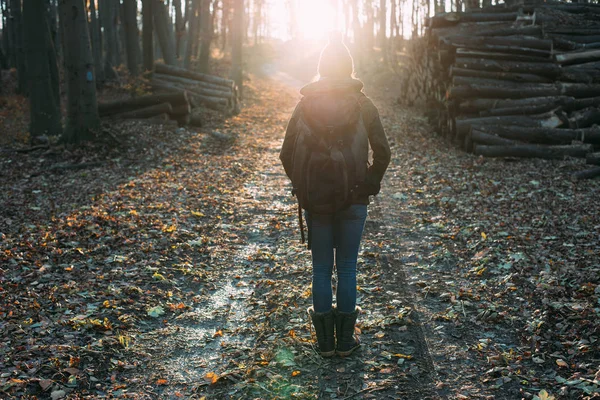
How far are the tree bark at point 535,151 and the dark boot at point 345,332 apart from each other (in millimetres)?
9963

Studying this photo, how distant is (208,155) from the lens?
1466cm

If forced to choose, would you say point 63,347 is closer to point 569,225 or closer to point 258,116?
point 569,225

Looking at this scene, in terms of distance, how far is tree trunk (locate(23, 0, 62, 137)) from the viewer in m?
14.7

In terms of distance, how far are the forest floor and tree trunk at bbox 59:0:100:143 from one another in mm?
2395

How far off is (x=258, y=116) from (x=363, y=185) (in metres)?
18.2

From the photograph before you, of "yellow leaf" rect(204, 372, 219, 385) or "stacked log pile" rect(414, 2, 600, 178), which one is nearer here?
"yellow leaf" rect(204, 372, 219, 385)

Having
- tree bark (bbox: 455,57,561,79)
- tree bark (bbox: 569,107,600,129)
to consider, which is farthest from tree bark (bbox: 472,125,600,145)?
tree bark (bbox: 455,57,561,79)

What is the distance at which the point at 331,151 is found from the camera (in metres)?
4.26

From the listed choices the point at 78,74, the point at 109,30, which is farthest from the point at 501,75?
the point at 109,30

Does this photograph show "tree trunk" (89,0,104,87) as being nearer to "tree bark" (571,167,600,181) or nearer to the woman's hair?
"tree bark" (571,167,600,181)

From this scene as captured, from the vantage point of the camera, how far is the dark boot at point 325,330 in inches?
185

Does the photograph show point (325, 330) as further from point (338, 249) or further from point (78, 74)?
point (78, 74)

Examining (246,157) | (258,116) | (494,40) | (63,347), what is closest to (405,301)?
(63,347)

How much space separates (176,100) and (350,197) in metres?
14.9
